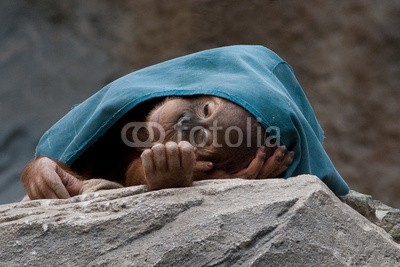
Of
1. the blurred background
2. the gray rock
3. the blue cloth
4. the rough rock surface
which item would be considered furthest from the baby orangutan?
the blurred background

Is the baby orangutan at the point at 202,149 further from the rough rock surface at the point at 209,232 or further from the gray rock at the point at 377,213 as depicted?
the gray rock at the point at 377,213

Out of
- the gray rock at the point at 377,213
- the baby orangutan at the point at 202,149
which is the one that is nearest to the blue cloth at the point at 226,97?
the baby orangutan at the point at 202,149

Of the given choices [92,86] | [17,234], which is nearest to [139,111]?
[17,234]

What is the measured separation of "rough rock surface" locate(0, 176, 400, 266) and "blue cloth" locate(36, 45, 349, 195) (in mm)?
506

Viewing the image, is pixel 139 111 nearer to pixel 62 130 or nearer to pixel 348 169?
pixel 62 130

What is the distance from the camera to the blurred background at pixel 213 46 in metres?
4.67

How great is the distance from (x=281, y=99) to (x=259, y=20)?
254 centimetres

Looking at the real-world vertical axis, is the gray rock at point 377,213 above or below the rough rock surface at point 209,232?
below

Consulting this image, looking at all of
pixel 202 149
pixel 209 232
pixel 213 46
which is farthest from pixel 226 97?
pixel 213 46

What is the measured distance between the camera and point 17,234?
170cm

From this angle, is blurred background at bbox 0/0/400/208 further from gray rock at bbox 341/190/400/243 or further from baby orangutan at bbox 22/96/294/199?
baby orangutan at bbox 22/96/294/199

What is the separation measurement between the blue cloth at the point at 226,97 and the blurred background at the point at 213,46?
2.07m

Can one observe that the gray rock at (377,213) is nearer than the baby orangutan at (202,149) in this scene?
No

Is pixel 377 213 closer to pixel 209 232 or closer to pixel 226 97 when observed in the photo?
pixel 226 97
